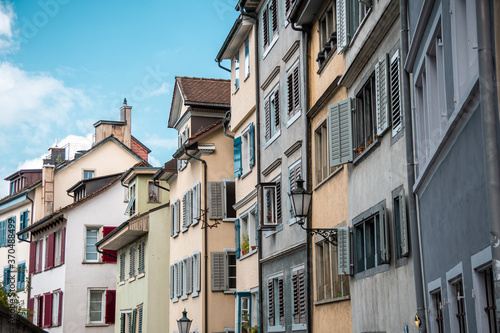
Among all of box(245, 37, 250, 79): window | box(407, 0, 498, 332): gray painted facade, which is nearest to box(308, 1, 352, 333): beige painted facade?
box(407, 0, 498, 332): gray painted facade

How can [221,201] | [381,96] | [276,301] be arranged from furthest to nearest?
[221,201], [276,301], [381,96]

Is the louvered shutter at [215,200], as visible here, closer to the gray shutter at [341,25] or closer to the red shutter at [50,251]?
the gray shutter at [341,25]

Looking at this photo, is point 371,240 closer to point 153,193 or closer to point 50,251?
point 153,193

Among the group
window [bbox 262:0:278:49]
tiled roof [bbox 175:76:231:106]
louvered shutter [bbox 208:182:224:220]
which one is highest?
tiled roof [bbox 175:76:231:106]

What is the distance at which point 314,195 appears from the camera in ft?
66.1

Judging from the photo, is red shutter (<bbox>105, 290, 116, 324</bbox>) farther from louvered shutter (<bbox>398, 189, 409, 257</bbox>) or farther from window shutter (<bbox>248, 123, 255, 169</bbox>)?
louvered shutter (<bbox>398, 189, 409, 257</bbox>)

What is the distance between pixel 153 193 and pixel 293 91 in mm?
21084

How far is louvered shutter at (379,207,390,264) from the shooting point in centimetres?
1402

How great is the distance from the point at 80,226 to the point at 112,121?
10.4m

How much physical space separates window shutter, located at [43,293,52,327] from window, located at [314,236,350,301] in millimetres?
31326

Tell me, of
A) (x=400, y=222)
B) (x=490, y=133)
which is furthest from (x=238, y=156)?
(x=490, y=133)

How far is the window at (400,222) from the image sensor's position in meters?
13.1

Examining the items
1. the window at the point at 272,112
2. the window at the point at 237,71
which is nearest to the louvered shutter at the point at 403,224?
the window at the point at 272,112

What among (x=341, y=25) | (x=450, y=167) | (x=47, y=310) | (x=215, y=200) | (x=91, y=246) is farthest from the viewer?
(x=47, y=310)
